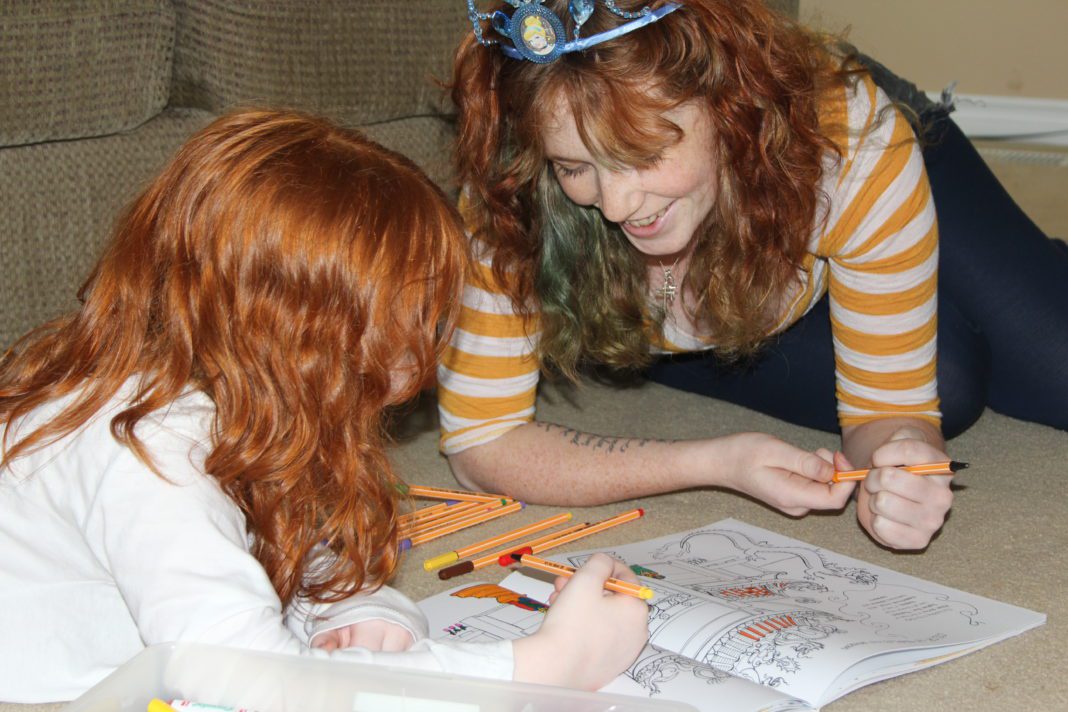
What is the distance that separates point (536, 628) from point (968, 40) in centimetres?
203

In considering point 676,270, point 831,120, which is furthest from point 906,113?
point 676,270

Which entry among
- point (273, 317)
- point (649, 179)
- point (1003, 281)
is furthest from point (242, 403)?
point (1003, 281)

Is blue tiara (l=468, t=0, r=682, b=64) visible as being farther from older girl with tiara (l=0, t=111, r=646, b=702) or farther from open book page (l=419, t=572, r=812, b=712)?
open book page (l=419, t=572, r=812, b=712)

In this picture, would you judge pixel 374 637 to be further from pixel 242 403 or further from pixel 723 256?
pixel 723 256

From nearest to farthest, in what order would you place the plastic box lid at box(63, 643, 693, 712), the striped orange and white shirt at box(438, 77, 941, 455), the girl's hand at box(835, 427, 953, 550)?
the plastic box lid at box(63, 643, 693, 712)
the girl's hand at box(835, 427, 953, 550)
the striped orange and white shirt at box(438, 77, 941, 455)

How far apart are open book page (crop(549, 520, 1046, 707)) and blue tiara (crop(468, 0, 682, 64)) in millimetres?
460

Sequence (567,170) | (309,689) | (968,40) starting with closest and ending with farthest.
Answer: (309,689), (567,170), (968,40)

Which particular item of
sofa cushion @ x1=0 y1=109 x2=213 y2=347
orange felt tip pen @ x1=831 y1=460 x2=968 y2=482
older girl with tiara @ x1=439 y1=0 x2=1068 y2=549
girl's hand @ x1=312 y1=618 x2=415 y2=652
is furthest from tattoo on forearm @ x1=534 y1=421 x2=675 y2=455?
sofa cushion @ x1=0 y1=109 x2=213 y2=347

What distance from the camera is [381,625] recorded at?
0.89 m

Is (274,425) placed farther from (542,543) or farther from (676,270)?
(676,270)

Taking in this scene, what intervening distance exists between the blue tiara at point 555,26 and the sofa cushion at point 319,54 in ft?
1.11

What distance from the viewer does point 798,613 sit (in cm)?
96

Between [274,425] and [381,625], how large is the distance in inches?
6.9

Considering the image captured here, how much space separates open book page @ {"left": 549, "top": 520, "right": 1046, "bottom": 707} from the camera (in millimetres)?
880
